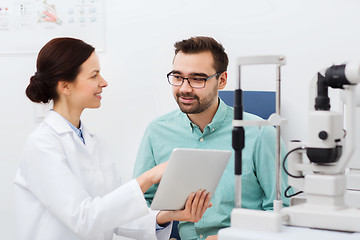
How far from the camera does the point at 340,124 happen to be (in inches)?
45.1

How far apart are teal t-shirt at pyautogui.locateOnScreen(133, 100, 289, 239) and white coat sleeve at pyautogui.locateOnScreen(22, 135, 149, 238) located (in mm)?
380

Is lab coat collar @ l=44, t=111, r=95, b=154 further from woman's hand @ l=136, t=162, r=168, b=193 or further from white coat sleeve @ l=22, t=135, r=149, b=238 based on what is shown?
woman's hand @ l=136, t=162, r=168, b=193

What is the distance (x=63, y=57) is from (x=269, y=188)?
838 mm

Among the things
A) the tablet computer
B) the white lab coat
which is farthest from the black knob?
the white lab coat

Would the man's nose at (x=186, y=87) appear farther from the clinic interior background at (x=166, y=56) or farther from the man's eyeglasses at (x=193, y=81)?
the clinic interior background at (x=166, y=56)

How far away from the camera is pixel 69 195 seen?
151cm

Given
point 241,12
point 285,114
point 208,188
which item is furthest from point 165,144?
point 241,12

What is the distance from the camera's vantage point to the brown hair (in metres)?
1.91

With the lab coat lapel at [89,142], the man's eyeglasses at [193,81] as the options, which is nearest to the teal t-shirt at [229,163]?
the man's eyeglasses at [193,81]

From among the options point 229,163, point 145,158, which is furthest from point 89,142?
point 229,163

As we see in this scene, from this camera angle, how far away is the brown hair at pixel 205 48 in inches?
75.4

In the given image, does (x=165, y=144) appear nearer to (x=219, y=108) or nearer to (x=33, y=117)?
(x=219, y=108)

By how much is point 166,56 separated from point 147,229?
1.19 m

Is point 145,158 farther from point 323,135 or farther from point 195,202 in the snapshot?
point 323,135
